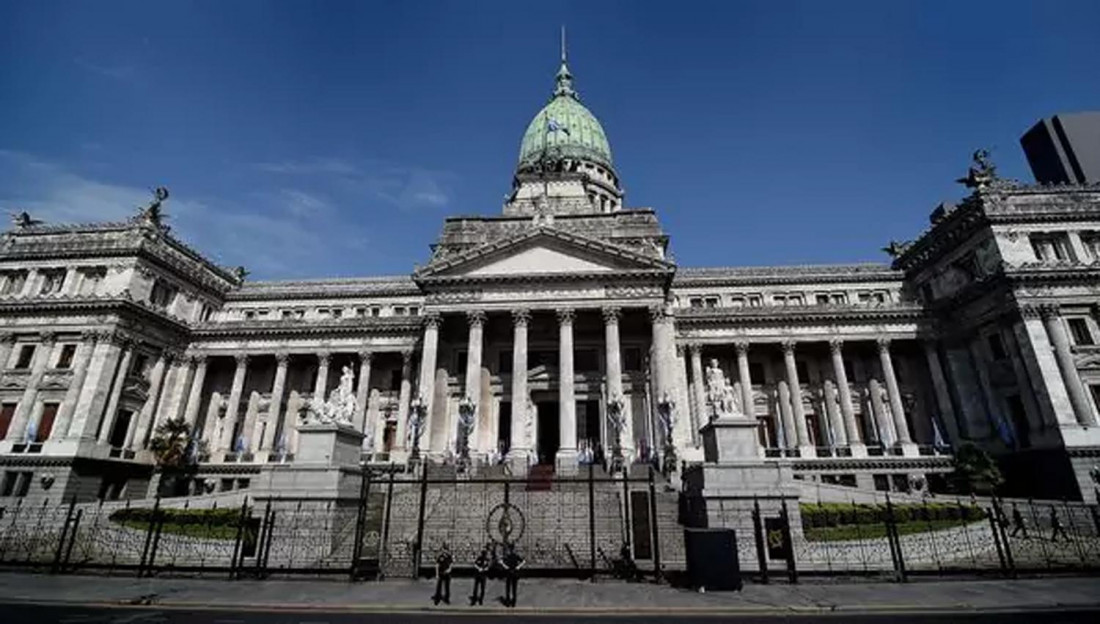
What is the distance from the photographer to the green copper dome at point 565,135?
55.2 meters

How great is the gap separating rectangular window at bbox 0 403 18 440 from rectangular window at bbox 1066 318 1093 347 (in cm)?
6383

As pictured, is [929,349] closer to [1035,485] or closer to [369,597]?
[1035,485]

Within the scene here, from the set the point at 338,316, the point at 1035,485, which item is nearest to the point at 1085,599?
the point at 1035,485

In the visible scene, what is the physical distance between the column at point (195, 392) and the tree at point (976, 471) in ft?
161

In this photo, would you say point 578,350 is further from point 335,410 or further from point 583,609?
point 583,609

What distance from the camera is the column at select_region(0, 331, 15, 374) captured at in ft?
112

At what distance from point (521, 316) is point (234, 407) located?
23243 mm

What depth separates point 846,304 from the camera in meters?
38.2

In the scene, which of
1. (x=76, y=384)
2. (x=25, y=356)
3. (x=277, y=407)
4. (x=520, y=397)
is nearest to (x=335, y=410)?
(x=520, y=397)

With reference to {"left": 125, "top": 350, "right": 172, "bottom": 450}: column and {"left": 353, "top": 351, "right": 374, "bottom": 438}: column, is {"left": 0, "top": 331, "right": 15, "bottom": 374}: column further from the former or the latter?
{"left": 353, "top": 351, "right": 374, "bottom": 438}: column

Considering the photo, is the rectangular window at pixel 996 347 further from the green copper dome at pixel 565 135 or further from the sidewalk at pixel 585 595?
the green copper dome at pixel 565 135

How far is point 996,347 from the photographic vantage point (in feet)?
105

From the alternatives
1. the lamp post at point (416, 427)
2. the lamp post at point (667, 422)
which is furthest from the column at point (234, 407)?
the lamp post at point (667, 422)

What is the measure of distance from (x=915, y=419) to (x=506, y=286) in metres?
29.7
